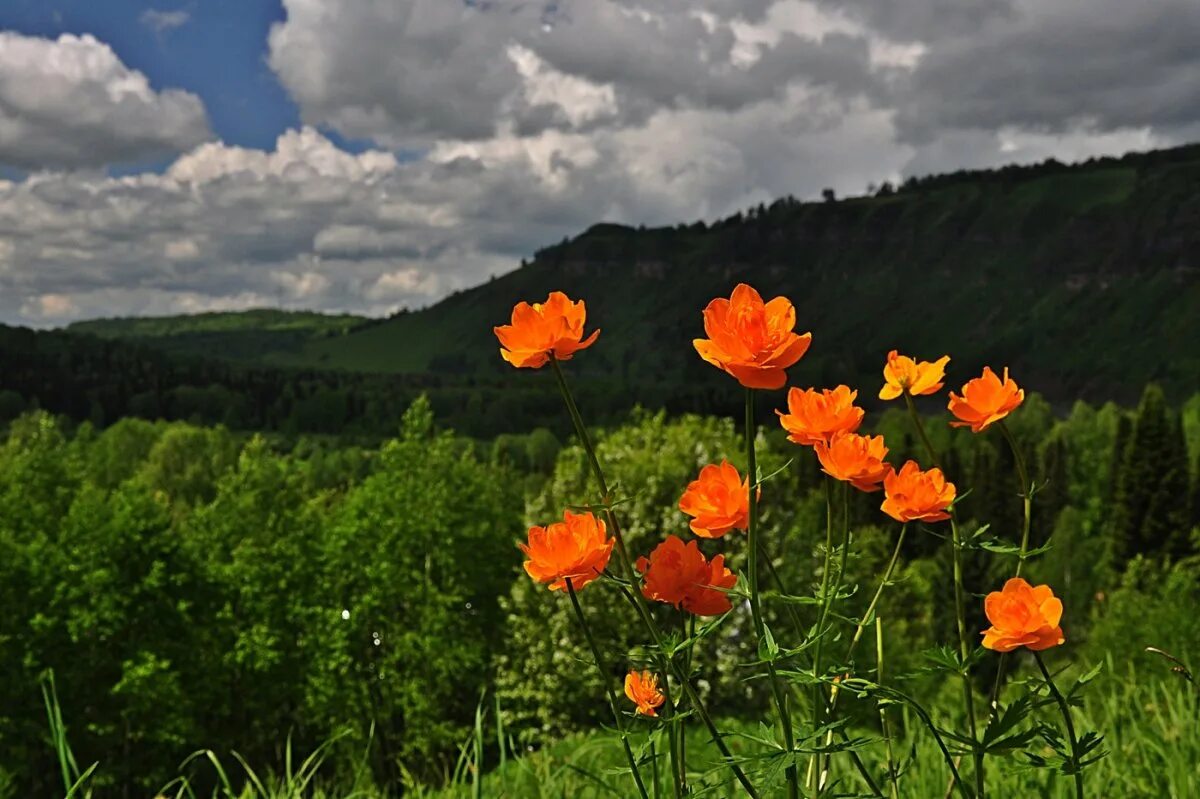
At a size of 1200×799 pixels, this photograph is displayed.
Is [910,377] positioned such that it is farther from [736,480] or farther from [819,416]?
[736,480]

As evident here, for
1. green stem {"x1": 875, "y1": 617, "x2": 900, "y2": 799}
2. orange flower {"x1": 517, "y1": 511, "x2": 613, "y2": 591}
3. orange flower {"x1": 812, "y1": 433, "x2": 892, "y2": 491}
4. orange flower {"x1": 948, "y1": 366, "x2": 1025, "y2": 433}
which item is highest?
orange flower {"x1": 948, "y1": 366, "x2": 1025, "y2": 433}

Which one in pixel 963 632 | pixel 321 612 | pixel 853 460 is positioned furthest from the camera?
pixel 321 612

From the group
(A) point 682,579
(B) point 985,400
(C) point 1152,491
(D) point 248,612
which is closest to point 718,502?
(A) point 682,579

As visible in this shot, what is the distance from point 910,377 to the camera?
2920mm

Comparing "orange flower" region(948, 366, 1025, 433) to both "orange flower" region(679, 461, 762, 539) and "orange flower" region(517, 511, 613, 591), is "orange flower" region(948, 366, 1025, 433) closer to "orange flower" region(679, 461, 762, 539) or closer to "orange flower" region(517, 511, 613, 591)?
"orange flower" region(679, 461, 762, 539)

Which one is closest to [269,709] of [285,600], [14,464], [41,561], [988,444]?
[285,600]

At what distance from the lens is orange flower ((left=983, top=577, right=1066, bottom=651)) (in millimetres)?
2344

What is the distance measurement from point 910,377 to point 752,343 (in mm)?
1052

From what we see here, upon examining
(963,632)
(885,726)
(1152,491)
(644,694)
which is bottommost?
(1152,491)

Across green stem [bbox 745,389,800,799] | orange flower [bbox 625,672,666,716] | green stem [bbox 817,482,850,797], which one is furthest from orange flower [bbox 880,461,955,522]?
orange flower [bbox 625,672,666,716]

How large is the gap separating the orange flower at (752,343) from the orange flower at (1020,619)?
2.79 feet

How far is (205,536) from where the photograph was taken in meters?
34.3

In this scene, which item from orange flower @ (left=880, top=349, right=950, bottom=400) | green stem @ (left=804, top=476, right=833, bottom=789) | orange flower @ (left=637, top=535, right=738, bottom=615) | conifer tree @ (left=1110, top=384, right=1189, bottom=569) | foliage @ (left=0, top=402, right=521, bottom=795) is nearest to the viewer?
green stem @ (left=804, top=476, right=833, bottom=789)

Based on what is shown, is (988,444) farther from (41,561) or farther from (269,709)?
(41,561)
